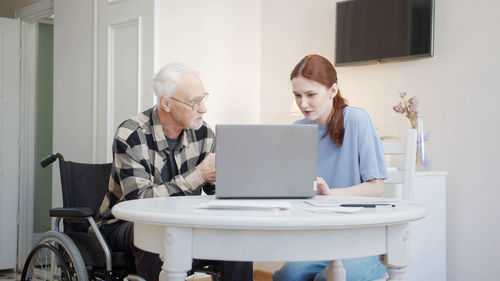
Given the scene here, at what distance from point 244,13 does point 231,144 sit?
283cm

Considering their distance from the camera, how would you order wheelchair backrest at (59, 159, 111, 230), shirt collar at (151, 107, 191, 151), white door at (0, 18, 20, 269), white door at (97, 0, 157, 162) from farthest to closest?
white door at (0, 18, 20, 269)
white door at (97, 0, 157, 162)
wheelchair backrest at (59, 159, 111, 230)
shirt collar at (151, 107, 191, 151)

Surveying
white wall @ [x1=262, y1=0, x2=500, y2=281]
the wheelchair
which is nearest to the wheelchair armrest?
the wheelchair

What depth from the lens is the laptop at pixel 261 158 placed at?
1521mm

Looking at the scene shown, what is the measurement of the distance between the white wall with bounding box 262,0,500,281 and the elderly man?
5.15 feet

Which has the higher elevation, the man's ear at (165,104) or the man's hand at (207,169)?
the man's ear at (165,104)

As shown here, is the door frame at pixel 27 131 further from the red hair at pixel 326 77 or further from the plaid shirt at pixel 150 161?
the red hair at pixel 326 77

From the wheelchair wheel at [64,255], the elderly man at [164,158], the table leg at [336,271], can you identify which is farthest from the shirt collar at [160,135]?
the table leg at [336,271]

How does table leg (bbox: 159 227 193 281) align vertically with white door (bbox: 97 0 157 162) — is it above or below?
below

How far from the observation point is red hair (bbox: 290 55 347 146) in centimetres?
200

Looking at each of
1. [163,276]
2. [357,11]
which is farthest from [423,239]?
[163,276]

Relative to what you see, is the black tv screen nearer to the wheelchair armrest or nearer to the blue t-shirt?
the blue t-shirt

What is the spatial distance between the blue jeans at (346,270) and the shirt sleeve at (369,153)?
325 mm

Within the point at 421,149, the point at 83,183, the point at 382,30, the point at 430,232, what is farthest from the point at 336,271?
the point at 382,30

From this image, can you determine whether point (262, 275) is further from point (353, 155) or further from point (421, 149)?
point (353, 155)
